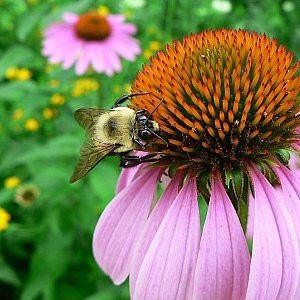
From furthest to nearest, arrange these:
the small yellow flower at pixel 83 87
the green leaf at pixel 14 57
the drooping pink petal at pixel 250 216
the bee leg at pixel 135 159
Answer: the small yellow flower at pixel 83 87 < the green leaf at pixel 14 57 < the drooping pink petal at pixel 250 216 < the bee leg at pixel 135 159

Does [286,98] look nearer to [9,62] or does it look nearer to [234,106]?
[234,106]

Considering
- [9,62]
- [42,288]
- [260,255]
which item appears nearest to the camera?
[260,255]

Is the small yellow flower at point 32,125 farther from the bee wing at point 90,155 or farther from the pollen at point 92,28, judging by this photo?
the bee wing at point 90,155

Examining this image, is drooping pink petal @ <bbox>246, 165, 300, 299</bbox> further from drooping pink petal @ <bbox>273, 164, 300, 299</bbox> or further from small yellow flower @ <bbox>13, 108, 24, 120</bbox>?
small yellow flower @ <bbox>13, 108, 24, 120</bbox>

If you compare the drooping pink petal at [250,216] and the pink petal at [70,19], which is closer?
the drooping pink petal at [250,216]

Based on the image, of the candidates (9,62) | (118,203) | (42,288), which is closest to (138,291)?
(118,203)

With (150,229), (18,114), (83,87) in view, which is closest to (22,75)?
(18,114)

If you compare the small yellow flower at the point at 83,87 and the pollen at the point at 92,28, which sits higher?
the pollen at the point at 92,28

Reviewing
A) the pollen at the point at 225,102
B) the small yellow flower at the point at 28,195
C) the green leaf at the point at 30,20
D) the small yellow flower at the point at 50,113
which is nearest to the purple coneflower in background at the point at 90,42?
the green leaf at the point at 30,20
